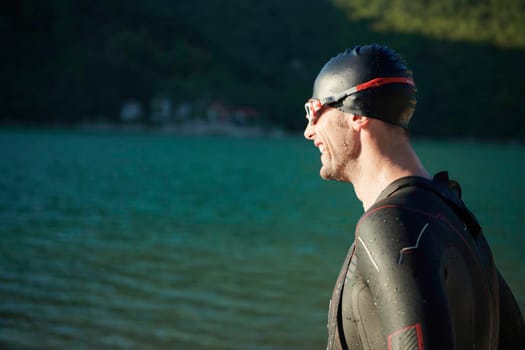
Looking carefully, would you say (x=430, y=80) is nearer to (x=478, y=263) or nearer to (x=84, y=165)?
(x=84, y=165)

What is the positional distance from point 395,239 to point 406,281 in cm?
12

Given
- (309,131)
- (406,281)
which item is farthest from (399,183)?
(309,131)

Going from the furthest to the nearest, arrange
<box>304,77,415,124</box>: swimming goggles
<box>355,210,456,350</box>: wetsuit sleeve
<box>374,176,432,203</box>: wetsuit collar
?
<box>304,77,415,124</box>: swimming goggles → <box>374,176,432,203</box>: wetsuit collar → <box>355,210,456,350</box>: wetsuit sleeve

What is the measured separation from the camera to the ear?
215 cm

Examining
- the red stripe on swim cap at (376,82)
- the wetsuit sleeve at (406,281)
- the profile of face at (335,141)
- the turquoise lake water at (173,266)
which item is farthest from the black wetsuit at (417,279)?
the turquoise lake water at (173,266)

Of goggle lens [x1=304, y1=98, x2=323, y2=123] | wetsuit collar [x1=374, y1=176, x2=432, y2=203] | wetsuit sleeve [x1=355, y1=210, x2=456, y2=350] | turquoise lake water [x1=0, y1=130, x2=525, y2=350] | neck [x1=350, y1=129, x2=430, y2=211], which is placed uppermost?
goggle lens [x1=304, y1=98, x2=323, y2=123]

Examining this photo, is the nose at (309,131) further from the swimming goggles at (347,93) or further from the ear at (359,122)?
the ear at (359,122)

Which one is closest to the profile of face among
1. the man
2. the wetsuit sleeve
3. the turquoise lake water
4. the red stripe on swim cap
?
the man

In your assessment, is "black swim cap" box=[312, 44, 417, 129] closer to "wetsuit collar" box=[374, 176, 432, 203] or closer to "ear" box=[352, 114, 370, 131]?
"ear" box=[352, 114, 370, 131]

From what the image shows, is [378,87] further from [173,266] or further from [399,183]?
[173,266]

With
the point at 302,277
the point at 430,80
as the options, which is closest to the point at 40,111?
the point at 430,80

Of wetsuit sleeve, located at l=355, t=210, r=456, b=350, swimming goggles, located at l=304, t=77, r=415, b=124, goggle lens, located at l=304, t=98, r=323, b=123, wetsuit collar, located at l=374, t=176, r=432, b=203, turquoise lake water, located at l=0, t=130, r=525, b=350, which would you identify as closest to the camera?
wetsuit sleeve, located at l=355, t=210, r=456, b=350

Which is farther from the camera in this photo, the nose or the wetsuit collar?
the nose

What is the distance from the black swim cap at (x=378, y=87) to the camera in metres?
2.13
